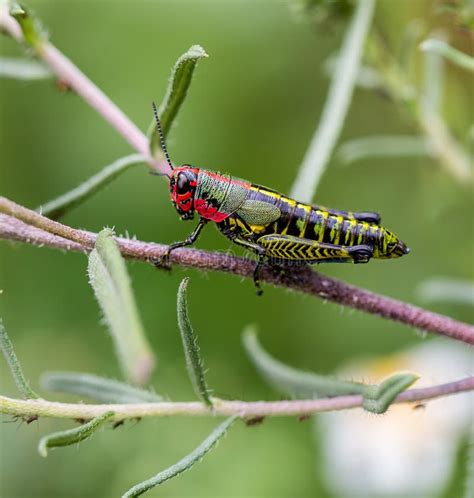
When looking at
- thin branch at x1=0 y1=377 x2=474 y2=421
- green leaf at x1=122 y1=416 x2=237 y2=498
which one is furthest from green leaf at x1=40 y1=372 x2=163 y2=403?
green leaf at x1=122 y1=416 x2=237 y2=498

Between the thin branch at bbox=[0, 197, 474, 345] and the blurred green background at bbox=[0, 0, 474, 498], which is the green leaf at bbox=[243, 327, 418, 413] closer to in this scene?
the thin branch at bbox=[0, 197, 474, 345]

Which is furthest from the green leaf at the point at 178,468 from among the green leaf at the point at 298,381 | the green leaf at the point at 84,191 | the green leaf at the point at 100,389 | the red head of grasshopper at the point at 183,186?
the red head of grasshopper at the point at 183,186

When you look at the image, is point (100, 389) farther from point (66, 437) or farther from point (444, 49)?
point (444, 49)

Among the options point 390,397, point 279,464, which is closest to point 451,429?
point 279,464

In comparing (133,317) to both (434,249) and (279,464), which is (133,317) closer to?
(279,464)

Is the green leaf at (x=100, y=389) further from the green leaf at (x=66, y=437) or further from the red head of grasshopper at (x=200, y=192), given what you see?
the red head of grasshopper at (x=200, y=192)

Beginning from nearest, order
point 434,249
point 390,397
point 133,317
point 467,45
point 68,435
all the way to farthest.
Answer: point 133,317
point 68,435
point 390,397
point 467,45
point 434,249
